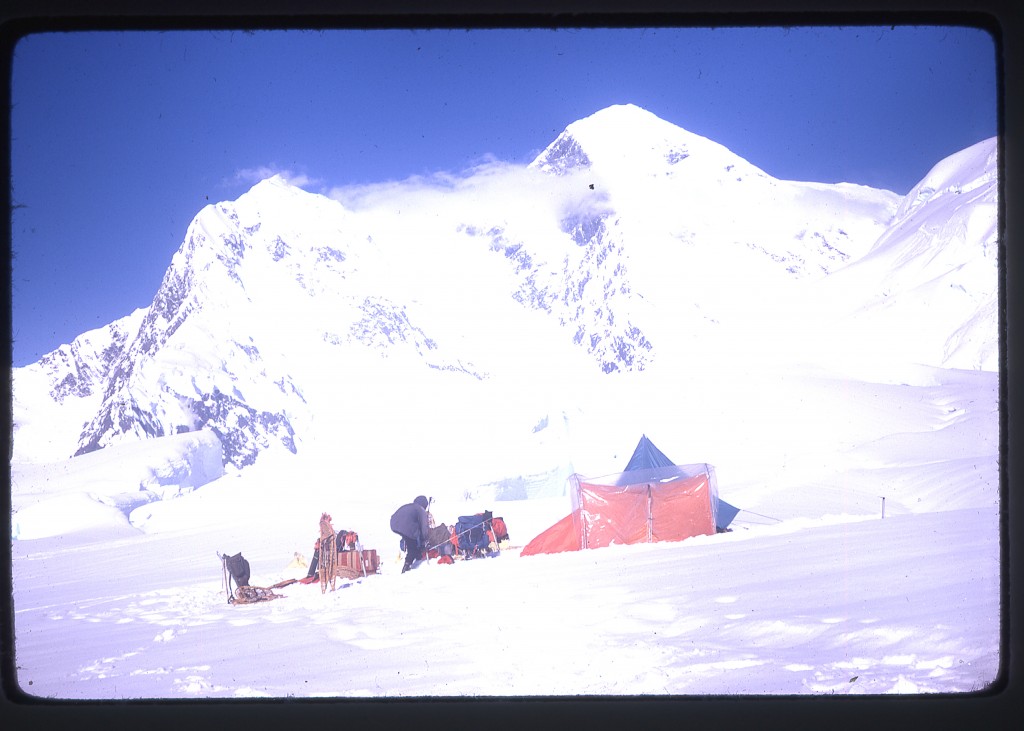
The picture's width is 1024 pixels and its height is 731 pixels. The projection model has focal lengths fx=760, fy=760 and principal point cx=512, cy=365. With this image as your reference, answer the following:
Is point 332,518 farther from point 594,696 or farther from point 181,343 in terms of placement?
point 594,696

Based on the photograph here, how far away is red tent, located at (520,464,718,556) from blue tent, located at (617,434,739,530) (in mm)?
30

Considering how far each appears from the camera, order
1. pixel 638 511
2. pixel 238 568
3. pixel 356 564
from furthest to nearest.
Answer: pixel 638 511 → pixel 356 564 → pixel 238 568

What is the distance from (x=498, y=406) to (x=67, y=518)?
1.86 metres

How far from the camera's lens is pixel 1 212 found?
2.13 meters

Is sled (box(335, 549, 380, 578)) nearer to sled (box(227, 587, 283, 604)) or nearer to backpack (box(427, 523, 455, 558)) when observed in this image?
sled (box(227, 587, 283, 604))

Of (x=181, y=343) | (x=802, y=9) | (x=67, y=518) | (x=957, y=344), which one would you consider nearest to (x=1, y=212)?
(x=181, y=343)

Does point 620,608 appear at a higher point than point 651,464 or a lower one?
lower

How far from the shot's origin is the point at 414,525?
154 inches

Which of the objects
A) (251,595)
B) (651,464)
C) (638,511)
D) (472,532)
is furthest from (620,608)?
(638,511)

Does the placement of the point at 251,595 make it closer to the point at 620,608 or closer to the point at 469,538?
the point at 469,538

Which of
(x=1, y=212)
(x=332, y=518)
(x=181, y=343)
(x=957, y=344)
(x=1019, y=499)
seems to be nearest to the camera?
→ (x=1019, y=499)

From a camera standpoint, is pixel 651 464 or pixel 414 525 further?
pixel 414 525

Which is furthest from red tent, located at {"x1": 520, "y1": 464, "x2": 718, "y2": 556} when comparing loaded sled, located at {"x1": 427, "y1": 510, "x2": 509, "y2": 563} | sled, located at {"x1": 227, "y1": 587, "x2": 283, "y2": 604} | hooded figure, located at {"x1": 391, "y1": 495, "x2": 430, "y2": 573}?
sled, located at {"x1": 227, "y1": 587, "x2": 283, "y2": 604}

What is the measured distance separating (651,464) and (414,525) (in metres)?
1.25
